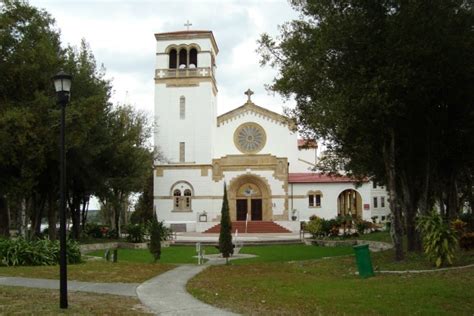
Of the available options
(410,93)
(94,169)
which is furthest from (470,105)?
(94,169)

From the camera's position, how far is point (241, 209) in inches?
1930

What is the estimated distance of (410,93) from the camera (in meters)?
16.0

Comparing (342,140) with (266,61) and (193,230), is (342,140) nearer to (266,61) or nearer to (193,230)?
(266,61)

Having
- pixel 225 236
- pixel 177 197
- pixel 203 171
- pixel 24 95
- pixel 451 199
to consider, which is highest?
pixel 24 95

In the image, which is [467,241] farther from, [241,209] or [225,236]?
[241,209]

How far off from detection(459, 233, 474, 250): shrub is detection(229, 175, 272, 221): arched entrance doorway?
31.0 meters

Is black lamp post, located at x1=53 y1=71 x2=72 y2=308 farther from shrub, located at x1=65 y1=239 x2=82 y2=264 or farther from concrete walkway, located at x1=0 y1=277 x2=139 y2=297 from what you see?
shrub, located at x1=65 y1=239 x2=82 y2=264

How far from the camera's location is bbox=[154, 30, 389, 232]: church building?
47.8m

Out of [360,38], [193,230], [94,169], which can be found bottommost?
[193,230]

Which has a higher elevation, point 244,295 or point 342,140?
point 342,140

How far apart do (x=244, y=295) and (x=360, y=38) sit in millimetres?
8244

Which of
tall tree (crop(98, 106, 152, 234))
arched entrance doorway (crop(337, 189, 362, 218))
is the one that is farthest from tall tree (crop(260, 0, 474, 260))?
arched entrance doorway (crop(337, 189, 362, 218))

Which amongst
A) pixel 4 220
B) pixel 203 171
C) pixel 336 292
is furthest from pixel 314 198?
pixel 336 292

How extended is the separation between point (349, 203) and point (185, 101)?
19282 mm
